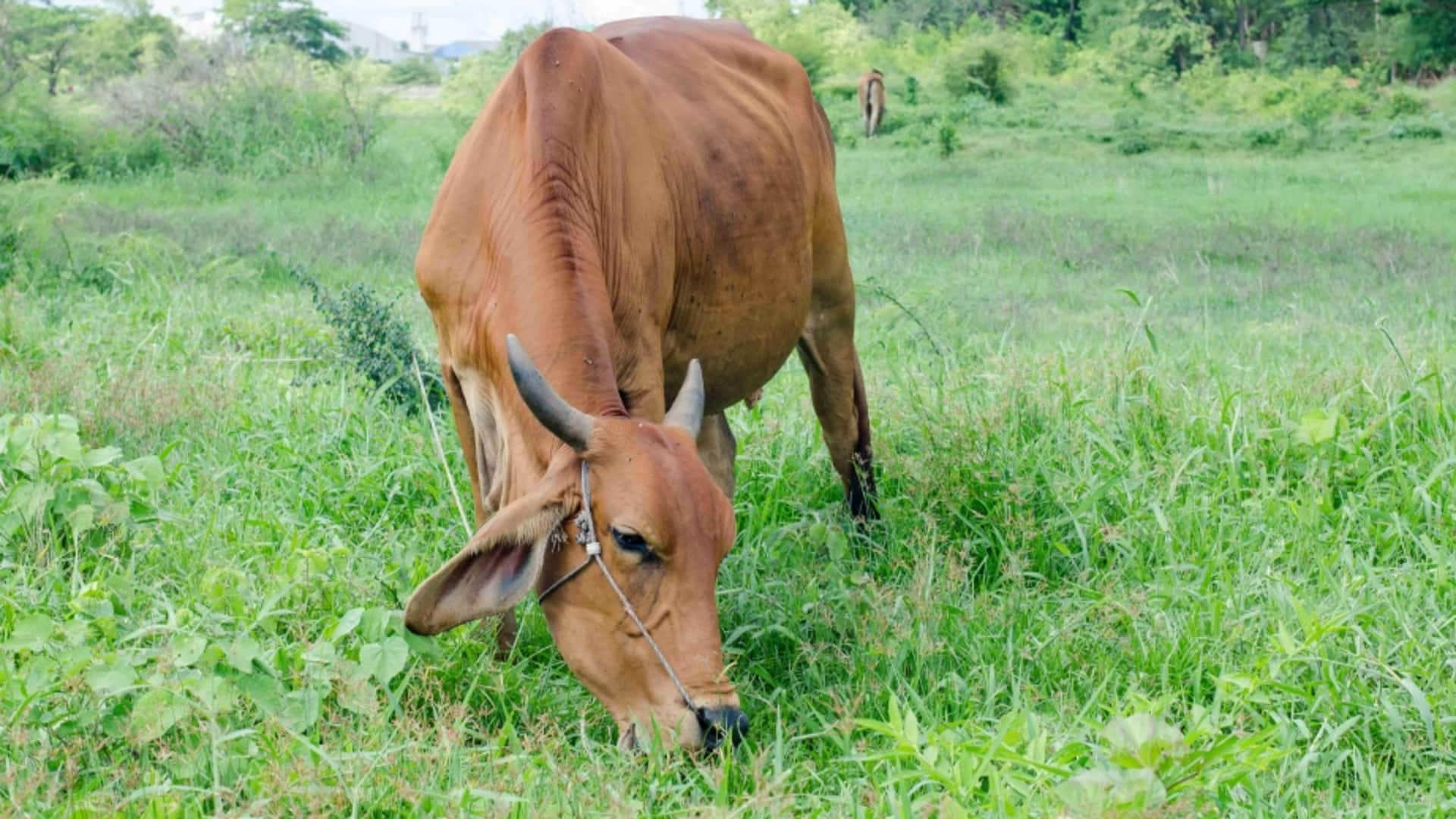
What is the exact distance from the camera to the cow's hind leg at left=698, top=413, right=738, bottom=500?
4703 millimetres

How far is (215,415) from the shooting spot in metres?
5.38

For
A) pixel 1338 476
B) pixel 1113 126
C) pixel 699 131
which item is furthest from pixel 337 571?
pixel 1113 126

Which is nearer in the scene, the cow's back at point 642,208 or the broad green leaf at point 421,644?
the broad green leaf at point 421,644

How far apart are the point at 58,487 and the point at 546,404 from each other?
1.76 m

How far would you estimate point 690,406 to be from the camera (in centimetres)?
334

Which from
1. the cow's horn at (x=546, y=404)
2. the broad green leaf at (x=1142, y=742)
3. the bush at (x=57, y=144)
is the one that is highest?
the cow's horn at (x=546, y=404)

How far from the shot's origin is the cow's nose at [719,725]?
2988 mm

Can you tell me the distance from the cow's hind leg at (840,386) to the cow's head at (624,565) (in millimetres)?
1953

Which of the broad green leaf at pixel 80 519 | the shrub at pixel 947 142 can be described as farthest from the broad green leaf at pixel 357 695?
the shrub at pixel 947 142

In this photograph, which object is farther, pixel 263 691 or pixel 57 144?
pixel 57 144

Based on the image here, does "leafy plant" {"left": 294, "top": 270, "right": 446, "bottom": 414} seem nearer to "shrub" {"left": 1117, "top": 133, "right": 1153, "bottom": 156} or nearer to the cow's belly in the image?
the cow's belly

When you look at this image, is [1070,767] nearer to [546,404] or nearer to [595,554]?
[595,554]

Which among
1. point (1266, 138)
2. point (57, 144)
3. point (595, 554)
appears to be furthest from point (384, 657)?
point (1266, 138)

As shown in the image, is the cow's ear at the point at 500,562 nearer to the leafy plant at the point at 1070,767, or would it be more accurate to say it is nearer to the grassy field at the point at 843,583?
the grassy field at the point at 843,583
